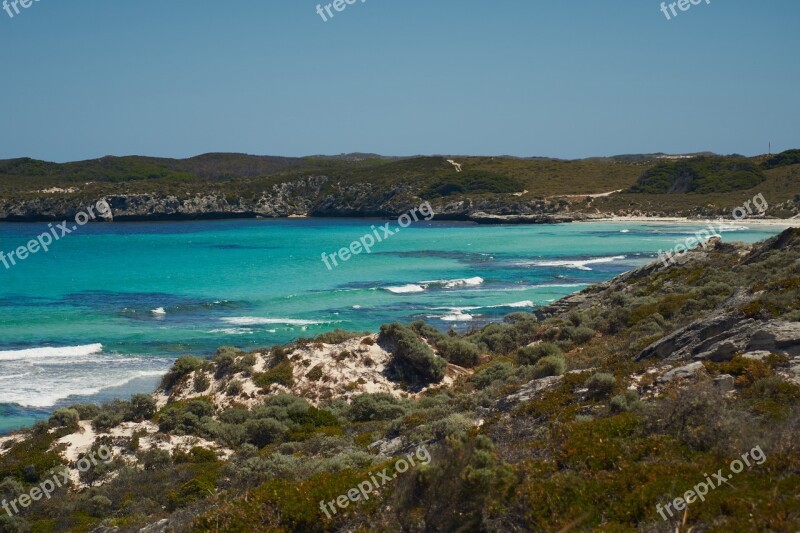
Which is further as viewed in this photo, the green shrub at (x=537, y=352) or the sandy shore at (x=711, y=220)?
the sandy shore at (x=711, y=220)

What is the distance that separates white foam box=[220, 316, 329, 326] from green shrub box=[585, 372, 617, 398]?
23.4 metres

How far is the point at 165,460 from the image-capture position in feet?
45.3

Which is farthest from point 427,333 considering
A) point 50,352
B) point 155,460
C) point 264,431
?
point 50,352

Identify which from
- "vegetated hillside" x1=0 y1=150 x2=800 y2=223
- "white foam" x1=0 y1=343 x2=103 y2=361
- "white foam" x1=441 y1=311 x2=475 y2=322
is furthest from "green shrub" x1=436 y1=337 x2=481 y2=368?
"vegetated hillside" x1=0 y1=150 x2=800 y2=223

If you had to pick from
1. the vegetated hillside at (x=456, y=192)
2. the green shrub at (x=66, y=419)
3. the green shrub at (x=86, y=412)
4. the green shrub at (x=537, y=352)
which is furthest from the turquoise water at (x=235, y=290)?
the vegetated hillside at (x=456, y=192)

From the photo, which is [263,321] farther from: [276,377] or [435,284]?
[276,377]

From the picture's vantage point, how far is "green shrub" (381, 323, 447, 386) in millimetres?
19828

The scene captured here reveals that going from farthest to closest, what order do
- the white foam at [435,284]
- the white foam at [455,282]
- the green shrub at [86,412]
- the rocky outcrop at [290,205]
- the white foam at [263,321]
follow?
the rocky outcrop at [290,205] → the white foam at [455,282] → the white foam at [435,284] → the white foam at [263,321] → the green shrub at [86,412]

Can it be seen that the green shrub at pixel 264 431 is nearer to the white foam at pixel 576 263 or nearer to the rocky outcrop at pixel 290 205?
the white foam at pixel 576 263

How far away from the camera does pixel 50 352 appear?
2866 cm

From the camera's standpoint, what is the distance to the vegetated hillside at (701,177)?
107m

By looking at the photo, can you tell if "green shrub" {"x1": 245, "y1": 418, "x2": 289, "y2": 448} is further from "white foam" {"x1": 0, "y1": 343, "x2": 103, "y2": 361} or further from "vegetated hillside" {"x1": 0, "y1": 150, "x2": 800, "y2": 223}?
"vegetated hillside" {"x1": 0, "y1": 150, "x2": 800, "y2": 223}

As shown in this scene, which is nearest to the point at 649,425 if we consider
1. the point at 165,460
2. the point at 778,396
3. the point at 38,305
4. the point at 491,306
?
the point at 778,396

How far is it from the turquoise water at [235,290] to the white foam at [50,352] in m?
0.08
